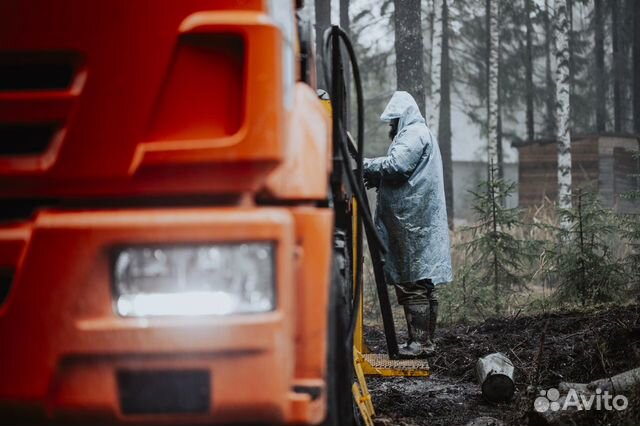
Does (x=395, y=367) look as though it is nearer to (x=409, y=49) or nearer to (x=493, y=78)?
(x=409, y=49)

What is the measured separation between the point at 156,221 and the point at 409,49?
13.1m

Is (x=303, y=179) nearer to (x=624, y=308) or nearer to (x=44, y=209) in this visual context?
(x=44, y=209)

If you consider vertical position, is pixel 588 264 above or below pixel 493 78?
below

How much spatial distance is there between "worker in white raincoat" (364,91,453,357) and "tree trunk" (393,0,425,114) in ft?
26.0

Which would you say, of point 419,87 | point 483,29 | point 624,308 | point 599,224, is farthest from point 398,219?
point 483,29

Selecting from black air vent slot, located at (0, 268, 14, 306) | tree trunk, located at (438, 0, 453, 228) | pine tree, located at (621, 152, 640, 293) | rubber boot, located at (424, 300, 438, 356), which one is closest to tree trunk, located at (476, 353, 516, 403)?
rubber boot, located at (424, 300, 438, 356)

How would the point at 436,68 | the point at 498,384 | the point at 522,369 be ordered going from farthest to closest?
the point at 436,68 < the point at 522,369 < the point at 498,384

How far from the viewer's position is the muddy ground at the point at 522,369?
5066 mm

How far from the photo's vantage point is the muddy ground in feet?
16.6

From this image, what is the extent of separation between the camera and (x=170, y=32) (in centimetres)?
245

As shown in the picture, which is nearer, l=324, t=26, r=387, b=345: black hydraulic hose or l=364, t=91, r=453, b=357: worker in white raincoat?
l=324, t=26, r=387, b=345: black hydraulic hose

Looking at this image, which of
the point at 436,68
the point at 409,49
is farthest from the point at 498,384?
the point at 436,68

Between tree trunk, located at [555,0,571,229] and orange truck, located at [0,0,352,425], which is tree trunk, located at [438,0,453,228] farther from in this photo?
orange truck, located at [0,0,352,425]

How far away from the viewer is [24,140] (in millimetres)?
2477
